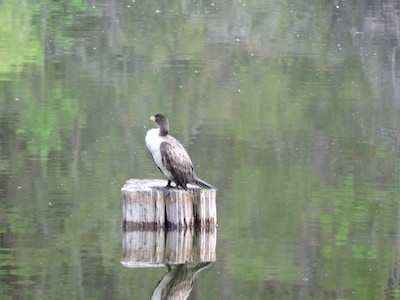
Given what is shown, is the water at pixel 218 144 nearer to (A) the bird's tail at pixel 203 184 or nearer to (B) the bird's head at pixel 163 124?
(A) the bird's tail at pixel 203 184

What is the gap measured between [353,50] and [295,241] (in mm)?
13649

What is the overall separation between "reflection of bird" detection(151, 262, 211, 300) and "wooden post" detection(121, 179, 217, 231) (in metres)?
0.73

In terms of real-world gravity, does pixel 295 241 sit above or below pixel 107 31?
below

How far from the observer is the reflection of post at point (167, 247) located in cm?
862

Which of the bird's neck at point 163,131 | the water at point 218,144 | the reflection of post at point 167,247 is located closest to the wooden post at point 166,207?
the reflection of post at point 167,247

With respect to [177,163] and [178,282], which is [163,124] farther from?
[178,282]

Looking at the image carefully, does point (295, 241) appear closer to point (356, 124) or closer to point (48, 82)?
point (356, 124)

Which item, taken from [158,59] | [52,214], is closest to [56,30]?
[158,59]

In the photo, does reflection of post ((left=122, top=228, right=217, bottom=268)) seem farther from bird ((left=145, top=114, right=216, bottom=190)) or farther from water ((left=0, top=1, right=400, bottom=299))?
bird ((left=145, top=114, right=216, bottom=190))

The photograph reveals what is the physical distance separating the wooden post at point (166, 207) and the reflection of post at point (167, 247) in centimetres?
7

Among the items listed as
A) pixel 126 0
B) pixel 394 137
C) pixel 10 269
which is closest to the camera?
pixel 10 269

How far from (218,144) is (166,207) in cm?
437

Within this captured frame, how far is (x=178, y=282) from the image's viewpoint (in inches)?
318

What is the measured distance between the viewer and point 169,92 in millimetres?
17094
